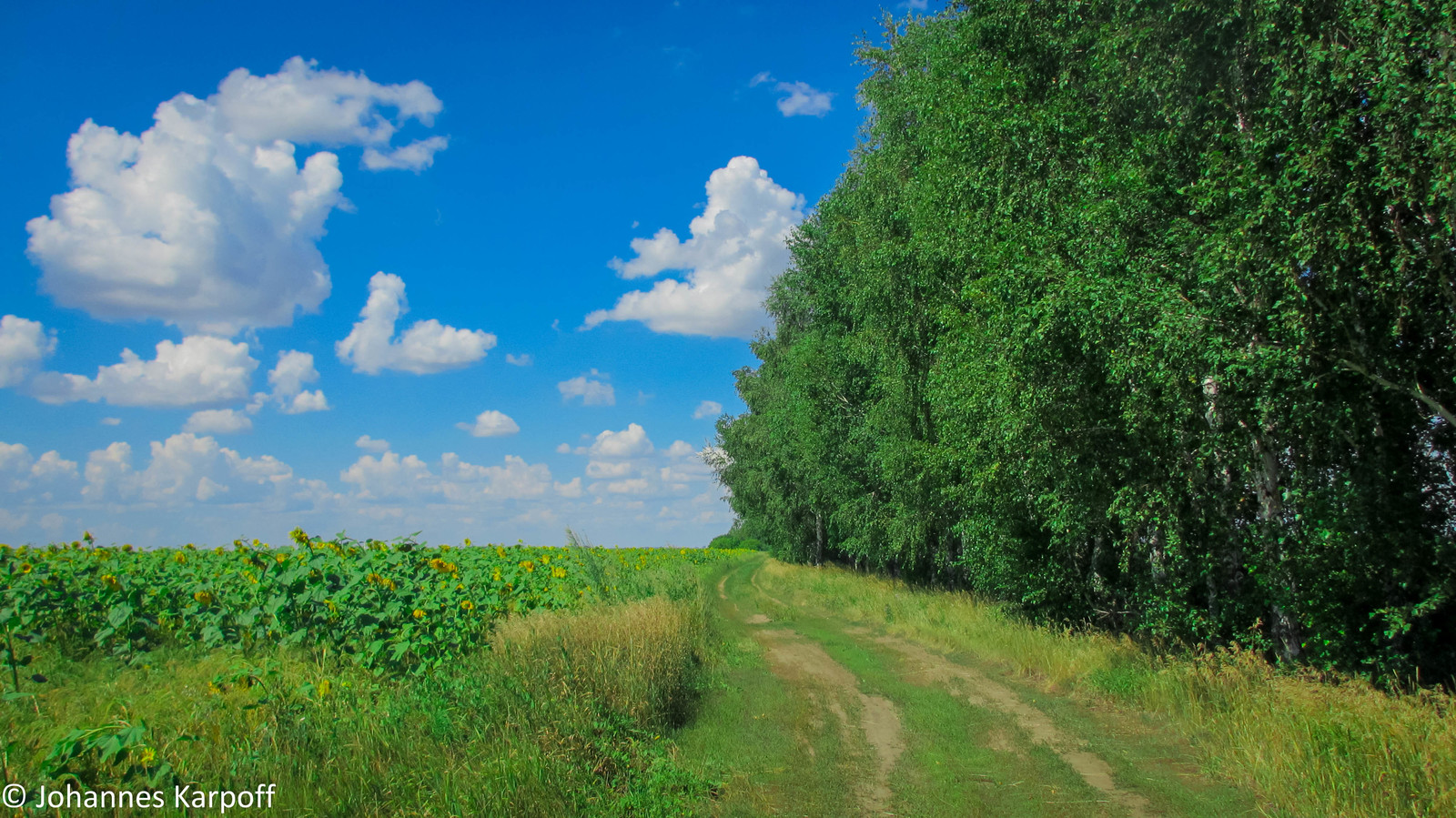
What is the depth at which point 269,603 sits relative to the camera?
7711 mm

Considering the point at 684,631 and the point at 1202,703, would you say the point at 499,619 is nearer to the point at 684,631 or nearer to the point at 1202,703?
the point at 684,631

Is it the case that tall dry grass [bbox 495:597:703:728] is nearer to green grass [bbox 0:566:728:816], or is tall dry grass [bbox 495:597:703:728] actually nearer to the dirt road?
green grass [bbox 0:566:728:816]

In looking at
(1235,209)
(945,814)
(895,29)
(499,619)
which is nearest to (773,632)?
(499,619)

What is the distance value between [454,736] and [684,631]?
5.35m

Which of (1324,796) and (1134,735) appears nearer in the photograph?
(1324,796)

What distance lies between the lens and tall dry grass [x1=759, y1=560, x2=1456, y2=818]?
18.3ft

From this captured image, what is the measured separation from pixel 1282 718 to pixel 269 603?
10228 millimetres

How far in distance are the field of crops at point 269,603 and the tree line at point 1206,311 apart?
8.23 meters

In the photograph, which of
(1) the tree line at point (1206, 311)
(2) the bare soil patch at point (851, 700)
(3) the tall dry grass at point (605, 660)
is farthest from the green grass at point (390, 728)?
(1) the tree line at point (1206, 311)

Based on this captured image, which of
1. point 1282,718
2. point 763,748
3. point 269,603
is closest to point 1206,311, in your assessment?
point 1282,718

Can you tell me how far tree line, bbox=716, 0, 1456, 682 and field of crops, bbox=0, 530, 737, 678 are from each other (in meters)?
8.23

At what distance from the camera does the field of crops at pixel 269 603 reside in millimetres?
7688

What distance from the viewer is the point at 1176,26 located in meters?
10.3

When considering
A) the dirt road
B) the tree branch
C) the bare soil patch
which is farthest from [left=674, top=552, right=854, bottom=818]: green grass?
the tree branch
